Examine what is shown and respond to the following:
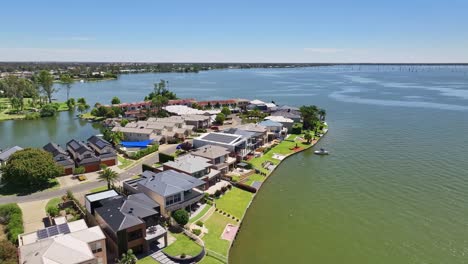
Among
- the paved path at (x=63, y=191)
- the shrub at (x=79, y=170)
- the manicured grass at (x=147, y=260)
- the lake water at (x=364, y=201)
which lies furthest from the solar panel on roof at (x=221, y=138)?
the manicured grass at (x=147, y=260)

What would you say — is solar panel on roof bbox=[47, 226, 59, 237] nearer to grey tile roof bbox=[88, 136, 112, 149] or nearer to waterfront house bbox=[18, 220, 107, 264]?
waterfront house bbox=[18, 220, 107, 264]

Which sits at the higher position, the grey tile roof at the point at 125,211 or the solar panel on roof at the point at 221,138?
the solar panel on roof at the point at 221,138

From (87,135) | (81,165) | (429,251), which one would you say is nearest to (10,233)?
(81,165)

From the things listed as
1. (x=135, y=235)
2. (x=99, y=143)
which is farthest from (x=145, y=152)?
(x=135, y=235)

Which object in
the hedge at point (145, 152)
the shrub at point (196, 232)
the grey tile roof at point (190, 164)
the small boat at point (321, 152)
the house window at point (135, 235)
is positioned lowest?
the shrub at point (196, 232)

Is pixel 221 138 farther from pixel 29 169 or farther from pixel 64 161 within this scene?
pixel 29 169

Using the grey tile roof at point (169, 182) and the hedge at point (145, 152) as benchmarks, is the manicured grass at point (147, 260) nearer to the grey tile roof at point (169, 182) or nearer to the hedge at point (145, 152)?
the grey tile roof at point (169, 182)
